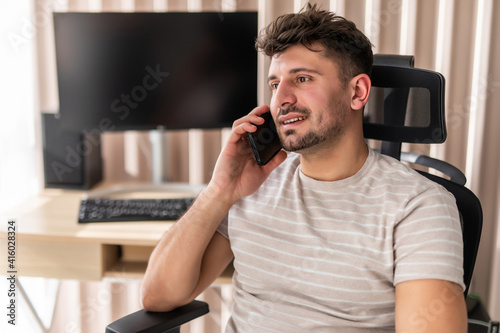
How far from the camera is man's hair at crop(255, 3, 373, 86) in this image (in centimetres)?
127

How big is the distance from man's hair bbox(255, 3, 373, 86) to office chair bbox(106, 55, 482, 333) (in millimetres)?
69

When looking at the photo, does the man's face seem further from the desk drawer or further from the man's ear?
the desk drawer

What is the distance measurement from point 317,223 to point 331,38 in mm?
436

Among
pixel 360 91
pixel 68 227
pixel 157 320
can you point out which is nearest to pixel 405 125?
pixel 360 91

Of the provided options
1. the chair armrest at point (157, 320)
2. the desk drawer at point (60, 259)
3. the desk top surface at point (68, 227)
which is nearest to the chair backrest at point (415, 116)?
the chair armrest at point (157, 320)

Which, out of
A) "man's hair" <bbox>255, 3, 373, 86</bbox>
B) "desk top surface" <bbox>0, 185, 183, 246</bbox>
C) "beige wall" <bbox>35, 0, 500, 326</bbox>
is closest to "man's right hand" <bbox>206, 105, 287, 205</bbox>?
"man's hair" <bbox>255, 3, 373, 86</bbox>

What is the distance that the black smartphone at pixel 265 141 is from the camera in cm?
136

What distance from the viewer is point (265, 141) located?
1.38 m

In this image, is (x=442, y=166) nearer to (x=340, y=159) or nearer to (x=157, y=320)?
(x=340, y=159)

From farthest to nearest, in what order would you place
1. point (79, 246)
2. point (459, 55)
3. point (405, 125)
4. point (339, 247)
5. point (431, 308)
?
point (459, 55) < point (79, 246) < point (405, 125) < point (339, 247) < point (431, 308)

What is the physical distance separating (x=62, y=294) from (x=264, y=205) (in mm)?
1522

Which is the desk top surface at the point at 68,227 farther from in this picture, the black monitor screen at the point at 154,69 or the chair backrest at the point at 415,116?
the chair backrest at the point at 415,116

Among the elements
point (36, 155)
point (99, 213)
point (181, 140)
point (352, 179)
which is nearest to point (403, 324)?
point (352, 179)

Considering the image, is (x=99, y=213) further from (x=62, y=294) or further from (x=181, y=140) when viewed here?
(x=62, y=294)
